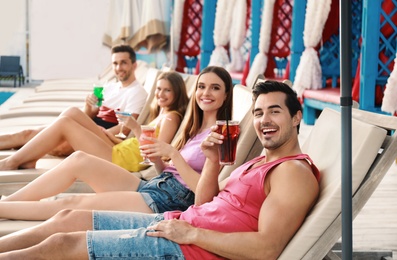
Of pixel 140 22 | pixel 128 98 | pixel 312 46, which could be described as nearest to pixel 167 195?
pixel 128 98

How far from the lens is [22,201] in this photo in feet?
10.8

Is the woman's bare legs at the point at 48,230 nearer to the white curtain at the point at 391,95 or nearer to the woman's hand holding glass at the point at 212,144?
the woman's hand holding glass at the point at 212,144

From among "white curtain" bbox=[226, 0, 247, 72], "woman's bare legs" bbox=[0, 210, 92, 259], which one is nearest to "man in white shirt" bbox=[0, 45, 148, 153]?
"woman's bare legs" bbox=[0, 210, 92, 259]

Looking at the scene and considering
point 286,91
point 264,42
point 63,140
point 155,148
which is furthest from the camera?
point 264,42

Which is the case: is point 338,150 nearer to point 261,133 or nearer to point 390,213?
point 261,133

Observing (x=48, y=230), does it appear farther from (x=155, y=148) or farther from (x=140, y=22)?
(x=140, y=22)

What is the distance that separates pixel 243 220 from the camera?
2285 mm

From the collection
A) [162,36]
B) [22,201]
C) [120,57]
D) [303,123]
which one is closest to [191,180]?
[22,201]

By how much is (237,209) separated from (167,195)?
2.83 ft

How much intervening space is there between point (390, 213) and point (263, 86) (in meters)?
1.73

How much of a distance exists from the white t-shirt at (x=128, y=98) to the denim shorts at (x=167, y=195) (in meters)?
2.23

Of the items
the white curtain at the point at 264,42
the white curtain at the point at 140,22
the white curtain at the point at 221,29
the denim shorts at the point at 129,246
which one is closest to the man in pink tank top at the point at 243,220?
the denim shorts at the point at 129,246

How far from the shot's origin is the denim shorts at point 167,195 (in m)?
3.12

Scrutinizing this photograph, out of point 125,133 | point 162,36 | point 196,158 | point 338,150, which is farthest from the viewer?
point 162,36
